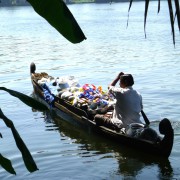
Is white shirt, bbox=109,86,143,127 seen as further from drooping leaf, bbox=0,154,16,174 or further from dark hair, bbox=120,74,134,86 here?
drooping leaf, bbox=0,154,16,174

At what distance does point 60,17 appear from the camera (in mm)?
1222

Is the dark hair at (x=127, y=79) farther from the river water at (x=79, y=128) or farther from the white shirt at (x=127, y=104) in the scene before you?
the river water at (x=79, y=128)

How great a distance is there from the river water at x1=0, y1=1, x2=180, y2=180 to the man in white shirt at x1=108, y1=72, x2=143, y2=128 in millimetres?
644

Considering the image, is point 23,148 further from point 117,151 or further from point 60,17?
point 117,151

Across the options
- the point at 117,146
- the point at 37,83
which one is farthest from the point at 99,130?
the point at 37,83

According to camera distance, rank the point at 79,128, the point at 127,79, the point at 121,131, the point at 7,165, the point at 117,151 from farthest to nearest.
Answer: the point at 79,128
the point at 117,151
the point at 121,131
the point at 127,79
the point at 7,165

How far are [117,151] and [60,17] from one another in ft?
28.7

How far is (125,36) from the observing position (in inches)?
1574

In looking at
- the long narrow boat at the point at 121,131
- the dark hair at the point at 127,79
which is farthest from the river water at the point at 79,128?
the dark hair at the point at 127,79

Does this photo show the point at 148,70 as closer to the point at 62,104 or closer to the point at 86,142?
the point at 62,104

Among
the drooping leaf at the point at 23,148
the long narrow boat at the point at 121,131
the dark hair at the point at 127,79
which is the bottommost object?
the long narrow boat at the point at 121,131

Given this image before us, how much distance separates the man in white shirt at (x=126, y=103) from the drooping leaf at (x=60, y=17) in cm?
733

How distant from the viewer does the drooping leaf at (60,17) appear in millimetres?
1211

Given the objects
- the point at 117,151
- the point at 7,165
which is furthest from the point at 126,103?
the point at 7,165
